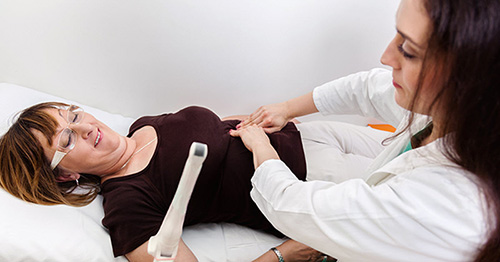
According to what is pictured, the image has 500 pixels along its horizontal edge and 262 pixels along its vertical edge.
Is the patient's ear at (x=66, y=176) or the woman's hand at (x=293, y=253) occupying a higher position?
the patient's ear at (x=66, y=176)

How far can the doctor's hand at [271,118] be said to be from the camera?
142 centimetres

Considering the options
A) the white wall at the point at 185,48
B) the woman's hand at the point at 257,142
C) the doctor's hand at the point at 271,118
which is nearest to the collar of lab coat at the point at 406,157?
the woman's hand at the point at 257,142

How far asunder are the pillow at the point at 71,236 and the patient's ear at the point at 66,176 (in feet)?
0.36

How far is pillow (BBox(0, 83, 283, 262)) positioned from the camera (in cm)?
104

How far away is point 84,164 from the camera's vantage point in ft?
4.07

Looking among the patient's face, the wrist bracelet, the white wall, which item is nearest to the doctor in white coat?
the wrist bracelet

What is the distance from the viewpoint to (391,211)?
73 cm

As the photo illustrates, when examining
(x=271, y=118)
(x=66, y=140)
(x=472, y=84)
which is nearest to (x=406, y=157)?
(x=472, y=84)

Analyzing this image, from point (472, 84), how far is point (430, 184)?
0.21 metres

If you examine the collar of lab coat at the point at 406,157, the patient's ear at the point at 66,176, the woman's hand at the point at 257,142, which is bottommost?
the patient's ear at the point at 66,176

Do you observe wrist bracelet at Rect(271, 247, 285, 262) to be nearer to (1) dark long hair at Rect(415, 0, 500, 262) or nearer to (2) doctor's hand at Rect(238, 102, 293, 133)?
(2) doctor's hand at Rect(238, 102, 293, 133)

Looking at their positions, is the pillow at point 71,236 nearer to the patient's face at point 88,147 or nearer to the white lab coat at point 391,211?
the patient's face at point 88,147

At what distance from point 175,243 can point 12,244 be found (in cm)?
73

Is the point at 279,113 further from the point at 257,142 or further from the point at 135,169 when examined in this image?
the point at 135,169
